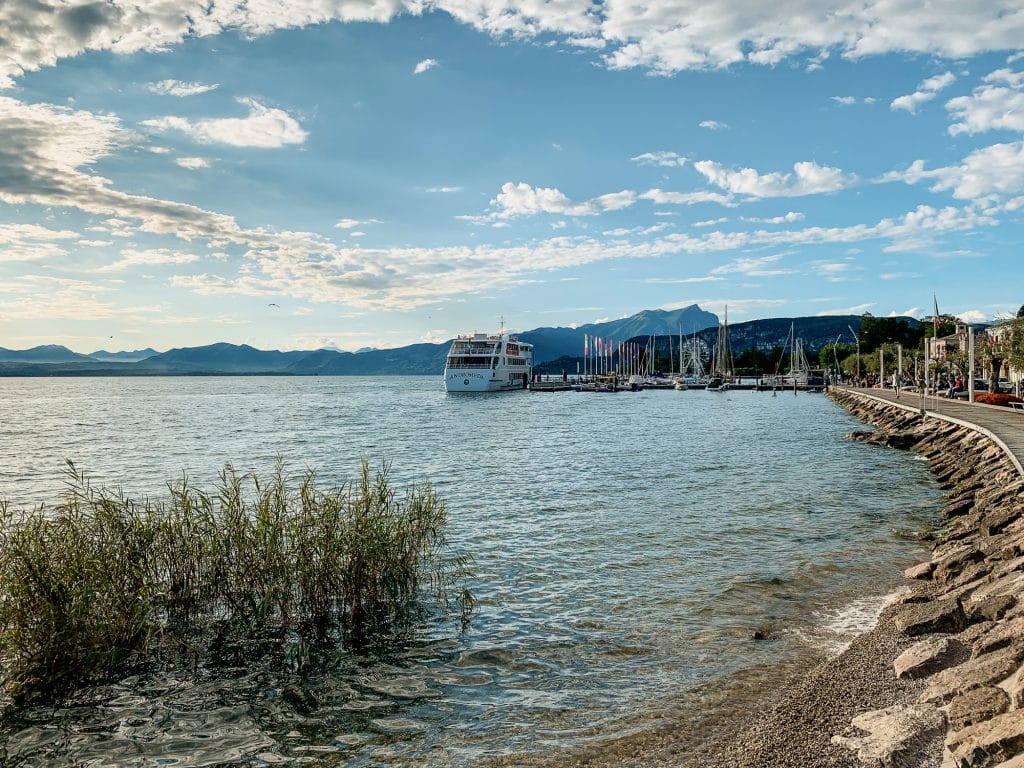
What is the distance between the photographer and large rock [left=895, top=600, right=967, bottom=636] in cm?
969

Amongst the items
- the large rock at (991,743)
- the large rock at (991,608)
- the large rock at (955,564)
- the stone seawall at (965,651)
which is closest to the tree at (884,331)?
the stone seawall at (965,651)

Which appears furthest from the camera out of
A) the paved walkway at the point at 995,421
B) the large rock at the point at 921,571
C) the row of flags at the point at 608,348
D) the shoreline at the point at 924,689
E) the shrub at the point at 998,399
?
the row of flags at the point at 608,348

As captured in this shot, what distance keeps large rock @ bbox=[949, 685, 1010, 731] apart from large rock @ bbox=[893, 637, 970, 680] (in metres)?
1.57

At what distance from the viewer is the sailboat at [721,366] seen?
14101 centimetres

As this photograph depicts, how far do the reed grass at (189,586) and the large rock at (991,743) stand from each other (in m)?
7.89

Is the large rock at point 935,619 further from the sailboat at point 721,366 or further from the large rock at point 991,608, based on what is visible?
the sailboat at point 721,366

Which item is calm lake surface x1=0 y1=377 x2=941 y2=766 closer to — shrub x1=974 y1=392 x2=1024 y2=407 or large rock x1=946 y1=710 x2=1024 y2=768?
large rock x1=946 y1=710 x2=1024 y2=768

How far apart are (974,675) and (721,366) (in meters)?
160

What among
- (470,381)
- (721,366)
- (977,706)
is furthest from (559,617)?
(721,366)

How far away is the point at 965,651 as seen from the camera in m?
8.47

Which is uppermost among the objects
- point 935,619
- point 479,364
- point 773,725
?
point 479,364

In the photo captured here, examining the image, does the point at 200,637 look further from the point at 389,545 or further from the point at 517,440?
the point at 517,440

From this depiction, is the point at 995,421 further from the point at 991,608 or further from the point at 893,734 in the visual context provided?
the point at 893,734

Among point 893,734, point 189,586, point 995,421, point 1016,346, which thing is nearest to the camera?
point 893,734
